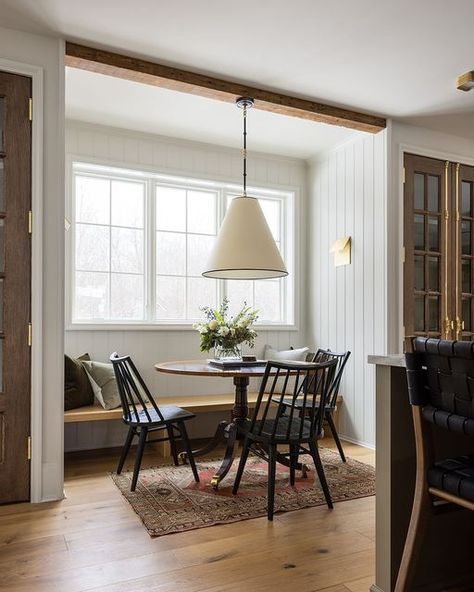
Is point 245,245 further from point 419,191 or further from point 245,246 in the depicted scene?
point 419,191

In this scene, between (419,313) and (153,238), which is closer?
(419,313)

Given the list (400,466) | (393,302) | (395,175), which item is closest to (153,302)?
(393,302)

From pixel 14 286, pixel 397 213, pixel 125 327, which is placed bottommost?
pixel 125 327

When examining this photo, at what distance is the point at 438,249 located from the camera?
4.57 meters

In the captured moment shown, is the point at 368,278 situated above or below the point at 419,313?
above

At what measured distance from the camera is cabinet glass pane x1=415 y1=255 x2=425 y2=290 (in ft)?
14.6

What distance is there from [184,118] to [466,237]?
2742 mm

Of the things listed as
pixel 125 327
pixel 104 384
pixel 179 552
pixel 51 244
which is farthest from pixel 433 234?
pixel 179 552

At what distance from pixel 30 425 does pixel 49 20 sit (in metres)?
2.30

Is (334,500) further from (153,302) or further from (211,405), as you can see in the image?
(153,302)

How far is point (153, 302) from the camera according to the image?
4.66 m

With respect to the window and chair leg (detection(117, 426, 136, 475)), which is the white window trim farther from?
chair leg (detection(117, 426, 136, 475))

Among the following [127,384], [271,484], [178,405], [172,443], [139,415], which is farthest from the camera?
[178,405]

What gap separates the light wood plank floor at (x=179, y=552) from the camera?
2.08m
